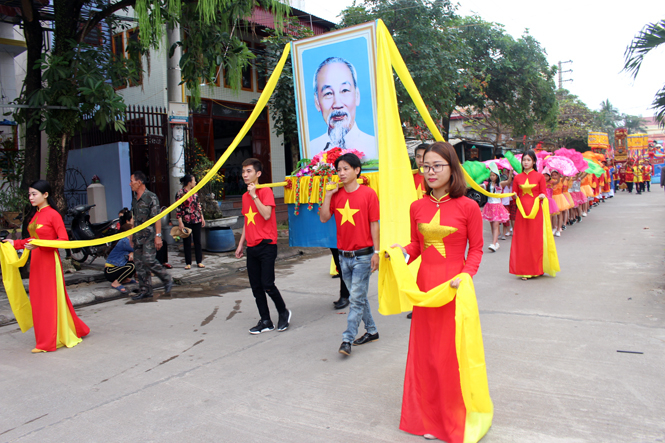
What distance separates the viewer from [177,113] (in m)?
10.1

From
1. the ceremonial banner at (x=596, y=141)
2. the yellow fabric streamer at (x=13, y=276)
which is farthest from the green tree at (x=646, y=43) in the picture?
the ceremonial banner at (x=596, y=141)

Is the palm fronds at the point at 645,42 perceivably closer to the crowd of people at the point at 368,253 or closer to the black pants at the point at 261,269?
the crowd of people at the point at 368,253

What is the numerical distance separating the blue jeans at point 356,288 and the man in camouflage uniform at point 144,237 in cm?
323

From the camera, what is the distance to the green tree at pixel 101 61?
6711mm

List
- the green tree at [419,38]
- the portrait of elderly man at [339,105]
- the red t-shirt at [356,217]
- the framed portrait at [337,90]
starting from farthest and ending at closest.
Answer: the green tree at [419,38] → the portrait of elderly man at [339,105] → the framed portrait at [337,90] → the red t-shirt at [356,217]

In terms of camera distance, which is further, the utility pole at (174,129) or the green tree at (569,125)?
the green tree at (569,125)

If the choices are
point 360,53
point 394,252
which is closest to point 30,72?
point 360,53

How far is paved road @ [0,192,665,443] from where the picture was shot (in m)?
3.07

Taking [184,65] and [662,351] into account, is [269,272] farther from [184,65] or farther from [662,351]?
[184,65]

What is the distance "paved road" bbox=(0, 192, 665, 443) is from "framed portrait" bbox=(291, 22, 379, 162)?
6.66 ft

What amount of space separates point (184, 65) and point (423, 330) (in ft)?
21.0

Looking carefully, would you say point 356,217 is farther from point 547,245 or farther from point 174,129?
point 174,129

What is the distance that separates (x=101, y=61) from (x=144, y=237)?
2767 mm

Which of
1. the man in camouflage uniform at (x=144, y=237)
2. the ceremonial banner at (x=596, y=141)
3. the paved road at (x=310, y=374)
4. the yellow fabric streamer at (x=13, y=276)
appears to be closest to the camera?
the paved road at (x=310, y=374)
